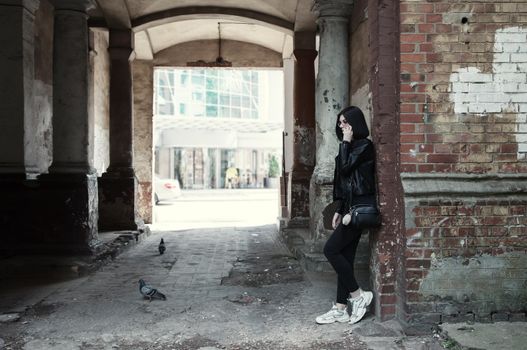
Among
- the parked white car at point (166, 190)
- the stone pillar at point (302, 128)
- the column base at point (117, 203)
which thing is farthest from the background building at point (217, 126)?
the stone pillar at point (302, 128)

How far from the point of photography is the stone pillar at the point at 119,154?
9828mm

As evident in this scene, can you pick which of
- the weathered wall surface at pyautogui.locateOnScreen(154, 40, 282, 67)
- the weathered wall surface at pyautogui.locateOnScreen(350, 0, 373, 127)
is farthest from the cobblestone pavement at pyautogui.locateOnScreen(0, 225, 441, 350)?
the weathered wall surface at pyautogui.locateOnScreen(154, 40, 282, 67)

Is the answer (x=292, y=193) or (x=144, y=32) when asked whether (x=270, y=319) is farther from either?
(x=144, y=32)

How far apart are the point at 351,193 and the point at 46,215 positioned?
434 centimetres

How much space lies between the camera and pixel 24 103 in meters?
6.41

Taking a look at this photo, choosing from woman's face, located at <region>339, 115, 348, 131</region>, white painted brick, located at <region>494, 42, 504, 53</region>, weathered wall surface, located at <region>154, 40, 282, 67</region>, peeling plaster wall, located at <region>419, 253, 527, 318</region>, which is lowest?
peeling plaster wall, located at <region>419, 253, 527, 318</region>

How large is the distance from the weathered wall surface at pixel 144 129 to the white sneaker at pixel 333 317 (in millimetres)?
9153

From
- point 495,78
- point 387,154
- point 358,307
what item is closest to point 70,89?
point 387,154

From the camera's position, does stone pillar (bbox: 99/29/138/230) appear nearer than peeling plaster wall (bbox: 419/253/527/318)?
No

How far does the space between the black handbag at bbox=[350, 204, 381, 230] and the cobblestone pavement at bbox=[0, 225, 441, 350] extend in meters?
0.81

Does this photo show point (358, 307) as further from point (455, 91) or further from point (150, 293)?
point (150, 293)

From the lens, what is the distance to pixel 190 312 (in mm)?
4652

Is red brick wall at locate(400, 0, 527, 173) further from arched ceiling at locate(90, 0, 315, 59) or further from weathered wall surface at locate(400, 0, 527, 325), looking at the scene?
arched ceiling at locate(90, 0, 315, 59)

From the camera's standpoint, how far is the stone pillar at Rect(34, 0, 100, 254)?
263 inches
